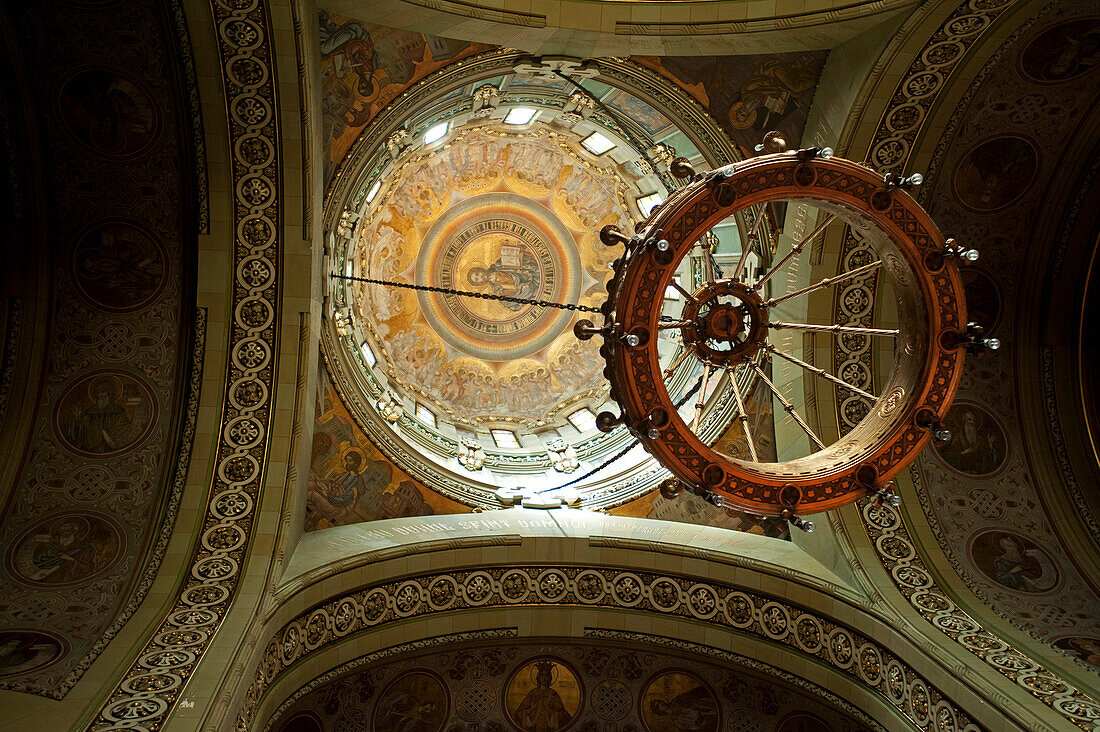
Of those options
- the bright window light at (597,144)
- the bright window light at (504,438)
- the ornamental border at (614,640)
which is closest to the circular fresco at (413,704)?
the ornamental border at (614,640)

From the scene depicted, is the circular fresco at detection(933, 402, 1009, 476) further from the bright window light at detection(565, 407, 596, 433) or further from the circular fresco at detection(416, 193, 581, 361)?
the circular fresco at detection(416, 193, 581, 361)

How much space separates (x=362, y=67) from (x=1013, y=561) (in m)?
9.57

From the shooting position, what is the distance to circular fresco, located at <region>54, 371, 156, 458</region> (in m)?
8.77

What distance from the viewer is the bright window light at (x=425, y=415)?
13431mm

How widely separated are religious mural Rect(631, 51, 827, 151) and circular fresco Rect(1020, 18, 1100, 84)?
2.21 metres

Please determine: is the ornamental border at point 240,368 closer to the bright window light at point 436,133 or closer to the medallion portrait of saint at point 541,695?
the bright window light at point 436,133

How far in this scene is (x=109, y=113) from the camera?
8.27 m

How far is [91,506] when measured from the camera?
862 centimetres

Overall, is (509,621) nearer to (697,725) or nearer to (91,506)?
(697,725)

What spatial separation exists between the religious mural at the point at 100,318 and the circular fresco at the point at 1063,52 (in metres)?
9.02

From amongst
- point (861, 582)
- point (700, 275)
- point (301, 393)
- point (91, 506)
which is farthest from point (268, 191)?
point (861, 582)

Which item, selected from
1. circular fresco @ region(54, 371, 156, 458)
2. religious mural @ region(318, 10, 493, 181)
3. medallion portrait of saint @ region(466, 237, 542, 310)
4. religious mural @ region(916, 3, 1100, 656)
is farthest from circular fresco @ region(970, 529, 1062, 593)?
medallion portrait of saint @ region(466, 237, 542, 310)

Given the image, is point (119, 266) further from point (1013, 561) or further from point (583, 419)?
point (1013, 561)

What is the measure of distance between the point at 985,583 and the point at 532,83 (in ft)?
27.5
